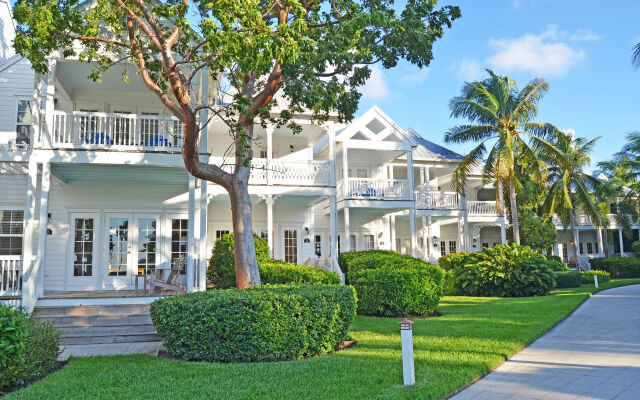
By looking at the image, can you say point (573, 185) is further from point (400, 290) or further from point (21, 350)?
point (21, 350)

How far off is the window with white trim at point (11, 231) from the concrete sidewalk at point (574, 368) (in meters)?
12.9

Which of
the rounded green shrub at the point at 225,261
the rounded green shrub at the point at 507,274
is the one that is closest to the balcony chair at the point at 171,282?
the rounded green shrub at the point at 225,261

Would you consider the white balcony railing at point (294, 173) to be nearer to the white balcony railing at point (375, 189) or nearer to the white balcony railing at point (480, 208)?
the white balcony railing at point (375, 189)

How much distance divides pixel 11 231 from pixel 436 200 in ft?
60.5

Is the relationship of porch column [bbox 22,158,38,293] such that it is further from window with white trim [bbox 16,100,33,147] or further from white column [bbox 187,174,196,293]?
white column [bbox 187,174,196,293]

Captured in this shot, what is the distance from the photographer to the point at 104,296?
35.1ft

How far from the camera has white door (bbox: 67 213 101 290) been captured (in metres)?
13.6

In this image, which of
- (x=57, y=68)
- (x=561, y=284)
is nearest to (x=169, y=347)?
(x=57, y=68)

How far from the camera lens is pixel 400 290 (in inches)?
472

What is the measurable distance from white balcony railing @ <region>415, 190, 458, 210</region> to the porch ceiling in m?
13.3

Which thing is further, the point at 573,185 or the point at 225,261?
the point at 573,185

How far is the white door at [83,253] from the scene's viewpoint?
13.6 m

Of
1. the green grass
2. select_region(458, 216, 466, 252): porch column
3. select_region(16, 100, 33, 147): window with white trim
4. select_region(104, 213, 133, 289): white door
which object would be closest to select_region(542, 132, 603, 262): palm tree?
select_region(458, 216, 466, 252): porch column

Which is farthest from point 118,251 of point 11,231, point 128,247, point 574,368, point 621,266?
point 621,266
